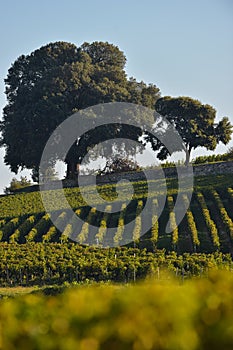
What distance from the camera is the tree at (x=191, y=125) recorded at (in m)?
41.3

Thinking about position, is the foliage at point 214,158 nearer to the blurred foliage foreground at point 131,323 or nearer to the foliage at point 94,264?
the foliage at point 94,264

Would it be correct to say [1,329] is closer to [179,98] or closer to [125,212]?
[125,212]

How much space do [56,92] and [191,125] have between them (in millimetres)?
9112

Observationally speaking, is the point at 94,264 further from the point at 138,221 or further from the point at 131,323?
the point at 131,323

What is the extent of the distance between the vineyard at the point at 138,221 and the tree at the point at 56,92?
704 cm

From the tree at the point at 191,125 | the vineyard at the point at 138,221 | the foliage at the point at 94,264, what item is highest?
the tree at the point at 191,125

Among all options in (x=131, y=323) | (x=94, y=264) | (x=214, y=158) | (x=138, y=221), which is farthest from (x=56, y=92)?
(x=131, y=323)

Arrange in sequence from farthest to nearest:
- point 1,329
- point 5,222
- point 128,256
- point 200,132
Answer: point 200,132
point 5,222
point 128,256
point 1,329

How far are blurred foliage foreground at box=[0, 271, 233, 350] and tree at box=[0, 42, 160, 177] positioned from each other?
124ft

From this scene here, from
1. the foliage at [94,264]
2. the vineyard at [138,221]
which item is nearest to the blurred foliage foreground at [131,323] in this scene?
the foliage at [94,264]

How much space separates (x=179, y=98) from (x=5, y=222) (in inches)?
638

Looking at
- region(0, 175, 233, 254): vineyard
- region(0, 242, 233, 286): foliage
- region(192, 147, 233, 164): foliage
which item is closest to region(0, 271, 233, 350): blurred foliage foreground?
region(0, 242, 233, 286): foliage

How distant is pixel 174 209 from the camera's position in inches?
1119

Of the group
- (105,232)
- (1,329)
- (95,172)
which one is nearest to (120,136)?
(95,172)
